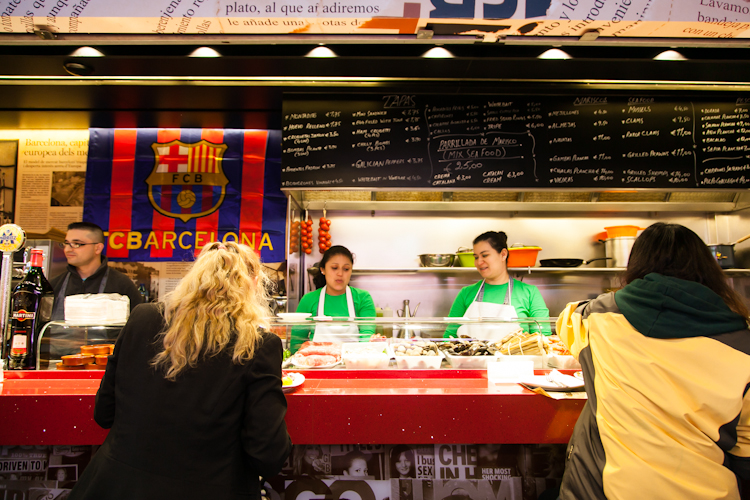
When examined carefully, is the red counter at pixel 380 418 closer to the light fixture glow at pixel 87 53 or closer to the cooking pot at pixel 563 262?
the light fixture glow at pixel 87 53

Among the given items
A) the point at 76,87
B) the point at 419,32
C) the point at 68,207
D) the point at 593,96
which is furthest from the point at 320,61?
the point at 68,207

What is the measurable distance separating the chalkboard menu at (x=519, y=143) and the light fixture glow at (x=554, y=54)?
2.19 ft

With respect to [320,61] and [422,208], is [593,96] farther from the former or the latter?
[320,61]

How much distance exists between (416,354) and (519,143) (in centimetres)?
249

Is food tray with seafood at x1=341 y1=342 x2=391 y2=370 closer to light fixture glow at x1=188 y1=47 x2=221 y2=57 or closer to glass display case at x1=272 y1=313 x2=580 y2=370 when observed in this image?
glass display case at x1=272 y1=313 x2=580 y2=370

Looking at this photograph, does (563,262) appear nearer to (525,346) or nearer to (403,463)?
(525,346)

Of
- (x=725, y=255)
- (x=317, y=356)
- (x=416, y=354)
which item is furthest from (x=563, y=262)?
(x=317, y=356)

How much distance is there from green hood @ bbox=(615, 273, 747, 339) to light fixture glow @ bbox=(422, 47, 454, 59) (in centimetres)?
236

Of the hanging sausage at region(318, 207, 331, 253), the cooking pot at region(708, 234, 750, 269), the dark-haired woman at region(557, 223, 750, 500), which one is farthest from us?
the hanging sausage at region(318, 207, 331, 253)

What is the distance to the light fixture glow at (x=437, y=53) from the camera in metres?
3.03

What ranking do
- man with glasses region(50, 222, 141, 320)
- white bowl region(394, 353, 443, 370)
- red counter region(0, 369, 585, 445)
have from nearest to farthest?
red counter region(0, 369, 585, 445) < white bowl region(394, 353, 443, 370) < man with glasses region(50, 222, 141, 320)

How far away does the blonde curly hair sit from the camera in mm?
1296

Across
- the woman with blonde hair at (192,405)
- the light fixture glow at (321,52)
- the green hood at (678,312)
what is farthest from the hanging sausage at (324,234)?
the green hood at (678,312)

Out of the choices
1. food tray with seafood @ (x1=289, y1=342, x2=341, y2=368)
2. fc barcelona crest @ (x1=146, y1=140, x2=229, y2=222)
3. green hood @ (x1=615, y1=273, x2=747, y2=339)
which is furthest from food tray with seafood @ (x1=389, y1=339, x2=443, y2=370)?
fc barcelona crest @ (x1=146, y1=140, x2=229, y2=222)
